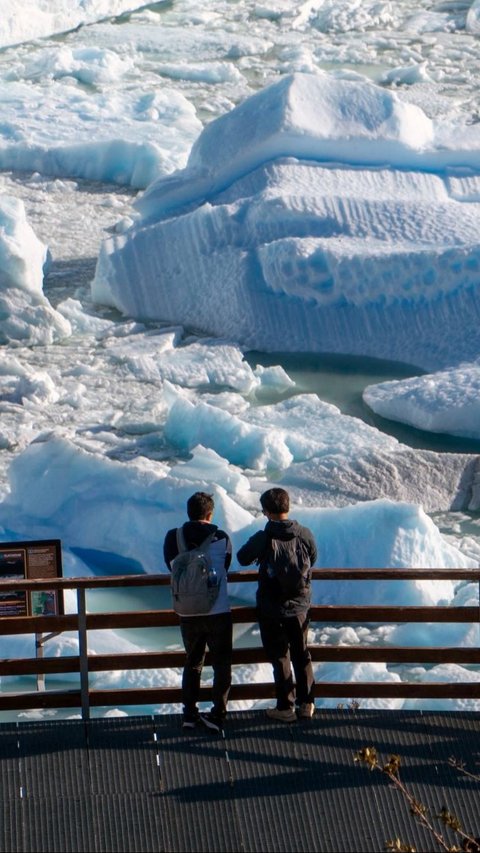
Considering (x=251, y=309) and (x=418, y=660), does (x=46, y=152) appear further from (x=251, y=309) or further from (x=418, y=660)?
(x=418, y=660)

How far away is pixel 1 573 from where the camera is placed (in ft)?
19.6

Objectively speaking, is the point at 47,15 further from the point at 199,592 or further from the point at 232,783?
the point at 232,783

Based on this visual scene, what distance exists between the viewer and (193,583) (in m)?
4.80

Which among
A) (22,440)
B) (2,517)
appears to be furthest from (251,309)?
(2,517)

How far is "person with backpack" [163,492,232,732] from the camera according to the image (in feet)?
15.8

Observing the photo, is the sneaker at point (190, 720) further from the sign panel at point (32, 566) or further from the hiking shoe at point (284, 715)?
the sign panel at point (32, 566)

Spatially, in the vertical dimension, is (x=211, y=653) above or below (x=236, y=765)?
above

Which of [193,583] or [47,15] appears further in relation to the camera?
[47,15]

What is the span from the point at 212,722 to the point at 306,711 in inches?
13.0

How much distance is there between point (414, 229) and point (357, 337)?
138 centimetres

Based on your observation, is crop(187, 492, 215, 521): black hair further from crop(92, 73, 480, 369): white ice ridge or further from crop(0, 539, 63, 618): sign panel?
crop(92, 73, 480, 369): white ice ridge

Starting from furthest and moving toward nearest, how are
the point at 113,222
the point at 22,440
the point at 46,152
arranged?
the point at 46,152 < the point at 113,222 < the point at 22,440

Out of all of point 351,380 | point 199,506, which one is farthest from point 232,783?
point 351,380

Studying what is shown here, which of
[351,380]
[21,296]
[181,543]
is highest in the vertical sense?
[181,543]
